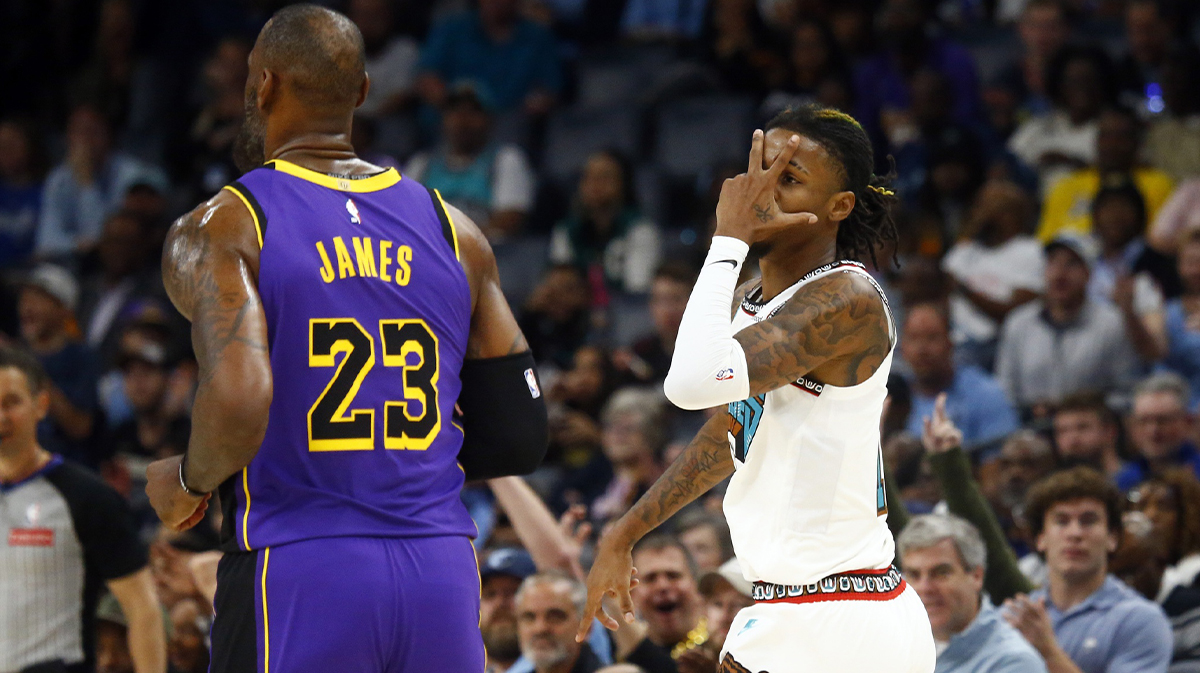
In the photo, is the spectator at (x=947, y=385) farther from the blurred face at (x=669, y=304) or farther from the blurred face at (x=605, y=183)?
the blurred face at (x=605, y=183)

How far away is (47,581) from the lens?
564cm

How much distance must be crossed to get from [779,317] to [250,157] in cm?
148

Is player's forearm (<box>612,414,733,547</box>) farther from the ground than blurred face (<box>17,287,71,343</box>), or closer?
farther from the ground

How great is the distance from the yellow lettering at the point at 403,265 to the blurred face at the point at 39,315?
25.9ft

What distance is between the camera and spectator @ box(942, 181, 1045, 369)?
31.4ft

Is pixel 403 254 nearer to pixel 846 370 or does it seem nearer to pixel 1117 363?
pixel 846 370

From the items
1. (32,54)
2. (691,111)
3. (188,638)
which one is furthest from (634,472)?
Result: (32,54)

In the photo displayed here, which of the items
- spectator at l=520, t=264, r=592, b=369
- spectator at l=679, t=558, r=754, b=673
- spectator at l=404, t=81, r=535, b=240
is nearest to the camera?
spectator at l=679, t=558, r=754, b=673

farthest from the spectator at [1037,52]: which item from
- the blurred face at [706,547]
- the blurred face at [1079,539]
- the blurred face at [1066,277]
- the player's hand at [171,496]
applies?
the player's hand at [171,496]

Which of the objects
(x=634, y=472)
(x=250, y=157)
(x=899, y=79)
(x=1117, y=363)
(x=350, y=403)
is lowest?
(x=634, y=472)

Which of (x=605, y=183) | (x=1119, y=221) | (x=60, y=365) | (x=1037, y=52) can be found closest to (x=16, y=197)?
(x=60, y=365)

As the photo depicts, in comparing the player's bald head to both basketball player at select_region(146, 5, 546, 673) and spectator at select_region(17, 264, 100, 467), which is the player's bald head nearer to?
basketball player at select_region(146, 5, 546, 673)

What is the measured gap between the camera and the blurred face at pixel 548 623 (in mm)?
5992

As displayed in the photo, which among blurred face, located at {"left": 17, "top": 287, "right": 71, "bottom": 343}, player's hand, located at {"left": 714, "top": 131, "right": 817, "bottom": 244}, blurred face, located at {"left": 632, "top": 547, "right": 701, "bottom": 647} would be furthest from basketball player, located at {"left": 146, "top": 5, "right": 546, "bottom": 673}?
blurred face, located at {"left": 17, "top": 287, "right": 71, "bottom": 343}
